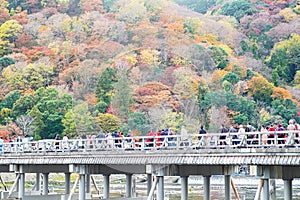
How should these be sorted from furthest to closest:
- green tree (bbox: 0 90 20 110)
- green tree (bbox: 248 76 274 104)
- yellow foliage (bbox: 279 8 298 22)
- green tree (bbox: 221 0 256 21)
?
green tree (bbox: 221 0 256 21)
yellow foliage (bbox: 279 8 298 22)
green tree (bbox: 248 76 274 104)
green tree (bbox: 0 90 20 110)

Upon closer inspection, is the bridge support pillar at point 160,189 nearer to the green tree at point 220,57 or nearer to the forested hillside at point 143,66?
the forested hillside at point 143,66

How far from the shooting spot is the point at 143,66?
5098 inches

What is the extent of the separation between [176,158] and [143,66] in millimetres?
96632

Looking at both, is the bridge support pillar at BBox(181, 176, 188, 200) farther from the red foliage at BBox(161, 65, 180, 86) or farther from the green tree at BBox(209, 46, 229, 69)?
the green tree at BBox(209, 46, 229, 69)

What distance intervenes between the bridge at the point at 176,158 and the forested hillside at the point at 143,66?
5390 cm

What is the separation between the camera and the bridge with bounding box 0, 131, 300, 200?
29.5m

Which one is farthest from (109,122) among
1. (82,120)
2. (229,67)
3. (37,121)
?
(229,67)

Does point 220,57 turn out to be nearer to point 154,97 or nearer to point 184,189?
point 154,97

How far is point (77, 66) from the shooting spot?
129m

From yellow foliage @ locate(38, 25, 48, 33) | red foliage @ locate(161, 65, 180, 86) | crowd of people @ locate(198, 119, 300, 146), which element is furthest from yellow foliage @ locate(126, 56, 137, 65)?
crowd of people @ locate(198, 119, 300, 146)

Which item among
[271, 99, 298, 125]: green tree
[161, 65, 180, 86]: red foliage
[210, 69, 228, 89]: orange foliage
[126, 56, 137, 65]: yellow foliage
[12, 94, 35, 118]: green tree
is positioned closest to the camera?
[12, 94, 35, 118]: green tree

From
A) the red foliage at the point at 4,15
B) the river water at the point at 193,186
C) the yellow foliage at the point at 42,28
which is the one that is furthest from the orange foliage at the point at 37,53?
the river water at the point at 193,186

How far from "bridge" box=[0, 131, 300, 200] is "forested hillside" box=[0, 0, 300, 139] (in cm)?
5390

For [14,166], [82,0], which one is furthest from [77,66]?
[14,166]
